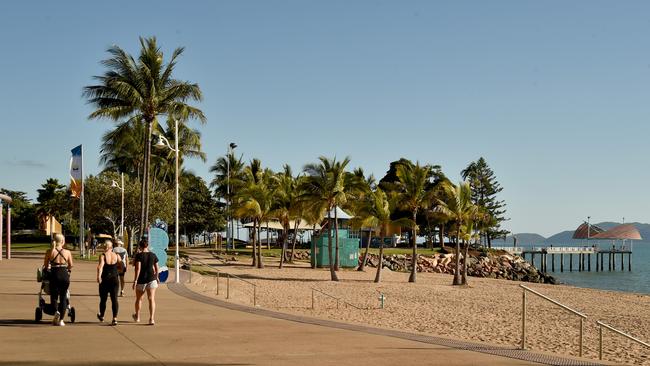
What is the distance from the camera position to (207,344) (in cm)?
1059

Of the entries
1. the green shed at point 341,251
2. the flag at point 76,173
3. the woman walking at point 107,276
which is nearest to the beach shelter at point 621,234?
the green shed at point 341,251

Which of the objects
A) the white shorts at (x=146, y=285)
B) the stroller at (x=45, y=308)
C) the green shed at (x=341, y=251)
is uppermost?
the white shorts at (x=146, y=285)

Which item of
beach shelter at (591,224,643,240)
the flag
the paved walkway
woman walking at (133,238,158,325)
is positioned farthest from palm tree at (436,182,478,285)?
beach shelter at (591,224,643,240)

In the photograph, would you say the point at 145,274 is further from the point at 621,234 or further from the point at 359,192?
the point at 621,234

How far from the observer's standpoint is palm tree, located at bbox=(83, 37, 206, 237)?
37.4 metres

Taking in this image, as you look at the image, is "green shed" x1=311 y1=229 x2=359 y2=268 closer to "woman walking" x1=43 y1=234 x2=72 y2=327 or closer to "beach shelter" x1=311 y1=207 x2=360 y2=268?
"beach shelter" x1=311 y1=207 x2=360 y2=268

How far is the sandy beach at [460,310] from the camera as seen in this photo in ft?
54.7

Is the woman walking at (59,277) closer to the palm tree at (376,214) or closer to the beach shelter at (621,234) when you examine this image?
the palm tree at (376,214)

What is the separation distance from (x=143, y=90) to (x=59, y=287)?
26864 millimetres

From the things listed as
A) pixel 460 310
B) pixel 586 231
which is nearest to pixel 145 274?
pixel 460 310

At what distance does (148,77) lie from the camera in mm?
37594

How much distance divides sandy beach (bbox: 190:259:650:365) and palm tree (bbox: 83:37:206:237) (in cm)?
1034

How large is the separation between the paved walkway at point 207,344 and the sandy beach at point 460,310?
15.4 feet

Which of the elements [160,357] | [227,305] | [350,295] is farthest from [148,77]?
[160,357]
